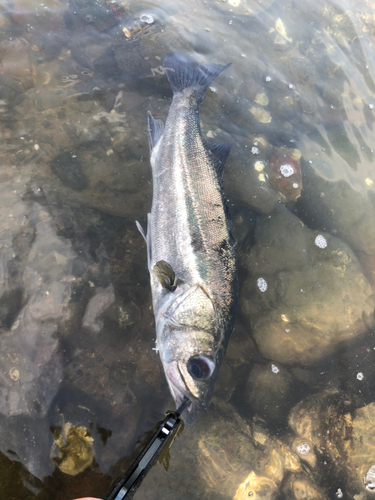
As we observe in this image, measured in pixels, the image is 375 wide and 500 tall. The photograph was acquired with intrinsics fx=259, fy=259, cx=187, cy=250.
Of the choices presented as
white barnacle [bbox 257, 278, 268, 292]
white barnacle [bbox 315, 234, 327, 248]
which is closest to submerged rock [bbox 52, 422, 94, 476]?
white barnacle [bbox 257, 278, 268, 292]

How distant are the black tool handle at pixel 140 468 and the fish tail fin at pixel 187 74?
4.15m

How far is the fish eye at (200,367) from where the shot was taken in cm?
241

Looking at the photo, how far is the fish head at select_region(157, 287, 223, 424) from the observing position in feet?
7.81

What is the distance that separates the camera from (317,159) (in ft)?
15.0

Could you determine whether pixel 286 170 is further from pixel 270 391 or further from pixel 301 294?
pixel 270 391

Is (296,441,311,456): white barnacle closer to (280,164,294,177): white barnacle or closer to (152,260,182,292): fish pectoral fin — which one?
(152,260,182,292): fish pectoral fin

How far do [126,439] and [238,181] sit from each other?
146 inches

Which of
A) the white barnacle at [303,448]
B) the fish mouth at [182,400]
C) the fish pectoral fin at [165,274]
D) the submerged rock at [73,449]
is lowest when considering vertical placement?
the submerged rock at [73,449]

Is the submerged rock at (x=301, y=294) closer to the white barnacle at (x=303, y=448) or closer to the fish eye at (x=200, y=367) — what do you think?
the white barnacle at (x=303, y=448)

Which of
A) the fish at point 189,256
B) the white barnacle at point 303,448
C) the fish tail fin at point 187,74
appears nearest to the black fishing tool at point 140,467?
the fish at point 189,256

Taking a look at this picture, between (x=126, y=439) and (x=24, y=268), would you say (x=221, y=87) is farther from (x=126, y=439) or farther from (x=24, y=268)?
(x=126, y=439)


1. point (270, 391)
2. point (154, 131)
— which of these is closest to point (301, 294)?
point (270, 391)

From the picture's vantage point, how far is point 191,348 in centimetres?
247

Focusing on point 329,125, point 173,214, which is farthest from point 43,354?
point 329,125
